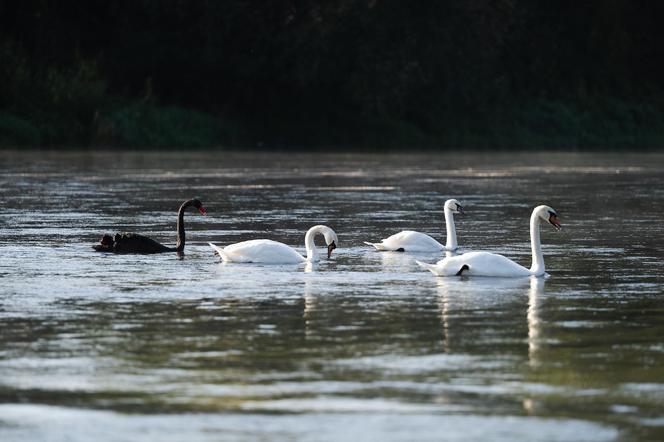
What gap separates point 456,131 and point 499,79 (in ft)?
9.38

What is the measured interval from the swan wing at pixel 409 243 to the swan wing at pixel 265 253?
194 centimetres

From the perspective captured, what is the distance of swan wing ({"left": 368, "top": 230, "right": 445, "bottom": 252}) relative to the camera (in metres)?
18.2

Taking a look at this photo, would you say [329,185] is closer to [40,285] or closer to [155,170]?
[155,170]

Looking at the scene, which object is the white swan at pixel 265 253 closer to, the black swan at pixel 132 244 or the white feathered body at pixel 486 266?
the black swan at pixel 132 244

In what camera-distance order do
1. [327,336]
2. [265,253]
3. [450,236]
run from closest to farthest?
1. [327,336]
2. [265,253]
3. [450,236]

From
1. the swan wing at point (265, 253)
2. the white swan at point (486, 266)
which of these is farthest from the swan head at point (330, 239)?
the white swan at point (486, 266)

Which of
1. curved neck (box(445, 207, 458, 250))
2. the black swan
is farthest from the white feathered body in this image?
the black swan

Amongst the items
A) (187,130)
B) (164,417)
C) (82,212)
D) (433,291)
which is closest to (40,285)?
(433,291)

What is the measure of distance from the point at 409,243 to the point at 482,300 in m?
4.82

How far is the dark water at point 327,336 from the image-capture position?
840cm

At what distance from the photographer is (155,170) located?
38812mm

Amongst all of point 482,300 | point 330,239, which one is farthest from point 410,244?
point 482,300

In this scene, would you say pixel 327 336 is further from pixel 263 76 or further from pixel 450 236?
pixel 263 76

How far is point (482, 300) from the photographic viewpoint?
532 inches
